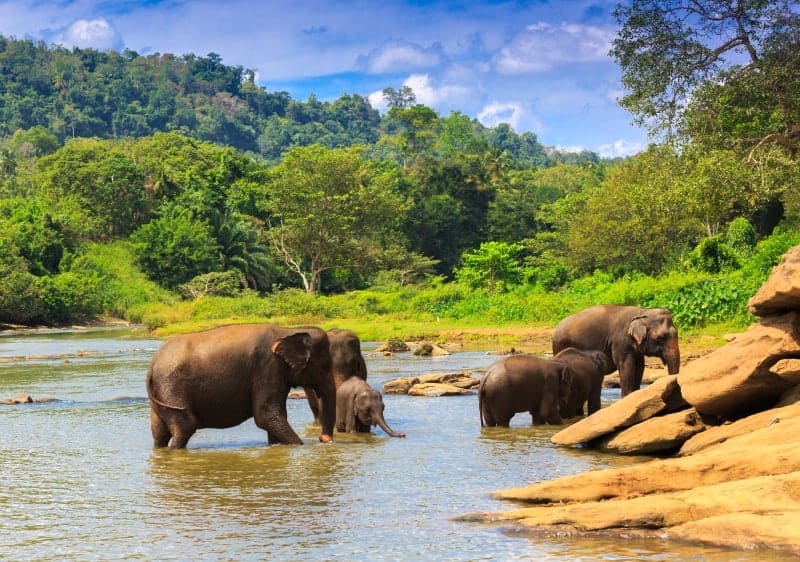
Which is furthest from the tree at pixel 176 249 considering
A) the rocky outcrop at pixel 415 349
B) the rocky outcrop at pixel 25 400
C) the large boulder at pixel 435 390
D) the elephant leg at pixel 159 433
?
the elephant leg at pixel 159 433

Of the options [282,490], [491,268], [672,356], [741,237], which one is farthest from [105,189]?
[282,490]

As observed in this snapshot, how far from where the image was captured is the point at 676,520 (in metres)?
7.75

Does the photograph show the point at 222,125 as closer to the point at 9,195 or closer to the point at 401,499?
the point at 9,195

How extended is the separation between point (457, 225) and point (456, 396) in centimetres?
6101

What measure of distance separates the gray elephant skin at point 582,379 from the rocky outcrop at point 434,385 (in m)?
4.32

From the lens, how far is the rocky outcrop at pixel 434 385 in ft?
63.5

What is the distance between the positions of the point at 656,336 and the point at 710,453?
6929mm

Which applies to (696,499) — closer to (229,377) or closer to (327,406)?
(327,406)

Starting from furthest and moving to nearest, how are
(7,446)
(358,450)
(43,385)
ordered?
(43,385) → (7,446) → (358,450)

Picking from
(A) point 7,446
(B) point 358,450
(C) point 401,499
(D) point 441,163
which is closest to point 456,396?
(B) point 358,450

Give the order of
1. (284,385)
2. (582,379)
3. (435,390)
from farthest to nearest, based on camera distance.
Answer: (435,390) < (582,379) < (284,385)

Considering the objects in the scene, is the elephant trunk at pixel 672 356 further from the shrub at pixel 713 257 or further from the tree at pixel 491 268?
the tree at pixel 491 268

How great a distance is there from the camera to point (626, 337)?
16609 millimetres

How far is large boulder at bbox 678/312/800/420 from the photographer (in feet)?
35.6
